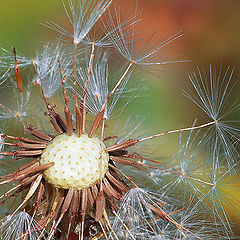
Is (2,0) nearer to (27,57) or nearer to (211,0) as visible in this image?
(27,57)

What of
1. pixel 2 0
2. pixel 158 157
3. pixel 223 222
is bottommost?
pixel 223 222

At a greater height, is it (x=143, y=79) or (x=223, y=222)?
(x=143, y=79)

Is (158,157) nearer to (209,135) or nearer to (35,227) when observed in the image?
(209,135)

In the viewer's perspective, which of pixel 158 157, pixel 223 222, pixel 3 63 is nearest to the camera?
pixel 223 222

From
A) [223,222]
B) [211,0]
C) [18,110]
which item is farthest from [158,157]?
[211,0]

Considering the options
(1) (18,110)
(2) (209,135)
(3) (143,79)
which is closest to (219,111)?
(2) (209,135)

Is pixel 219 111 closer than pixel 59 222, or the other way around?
pixel 59 222

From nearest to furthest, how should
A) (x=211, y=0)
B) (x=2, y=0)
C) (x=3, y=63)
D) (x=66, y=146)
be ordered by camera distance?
(x=66, y=146)
(x=3, y=63)
(x=2, y=0)
(x=211, y=0)
